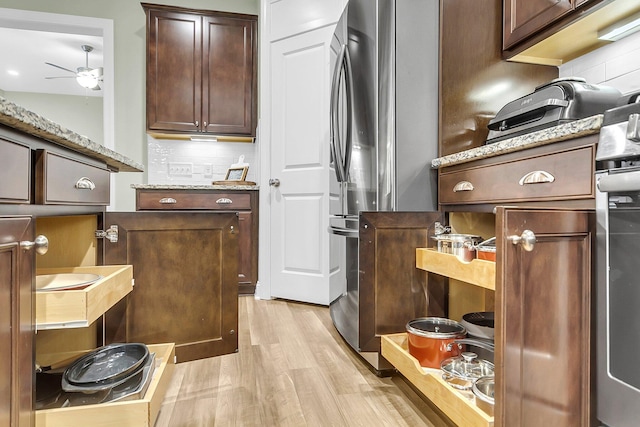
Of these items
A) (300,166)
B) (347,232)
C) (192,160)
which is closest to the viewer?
(347,232)

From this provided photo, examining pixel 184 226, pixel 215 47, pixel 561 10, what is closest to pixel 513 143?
pixel 561 10

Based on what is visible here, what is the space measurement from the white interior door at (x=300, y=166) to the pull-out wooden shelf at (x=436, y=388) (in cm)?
119

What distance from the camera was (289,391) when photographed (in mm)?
1334

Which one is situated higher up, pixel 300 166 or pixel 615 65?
pixel 615 65

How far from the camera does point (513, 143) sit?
43.9 inches

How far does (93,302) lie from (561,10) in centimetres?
186

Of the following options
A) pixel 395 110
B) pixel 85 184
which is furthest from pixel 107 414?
pixel 395 110

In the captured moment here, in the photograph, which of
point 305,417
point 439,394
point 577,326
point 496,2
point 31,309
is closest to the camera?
point 31,309

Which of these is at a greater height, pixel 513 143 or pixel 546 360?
pixel 513 143

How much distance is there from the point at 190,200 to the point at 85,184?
5.69ft

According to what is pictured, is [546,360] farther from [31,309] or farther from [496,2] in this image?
[496,2]

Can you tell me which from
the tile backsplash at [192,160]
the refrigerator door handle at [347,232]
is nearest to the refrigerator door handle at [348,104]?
the refrigerator door handle at [347,232]

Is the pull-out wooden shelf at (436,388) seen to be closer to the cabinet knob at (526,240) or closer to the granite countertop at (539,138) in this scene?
the cabinet knob at (526,240)

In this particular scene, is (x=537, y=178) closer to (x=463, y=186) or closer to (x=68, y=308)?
(x=463, y=186)
